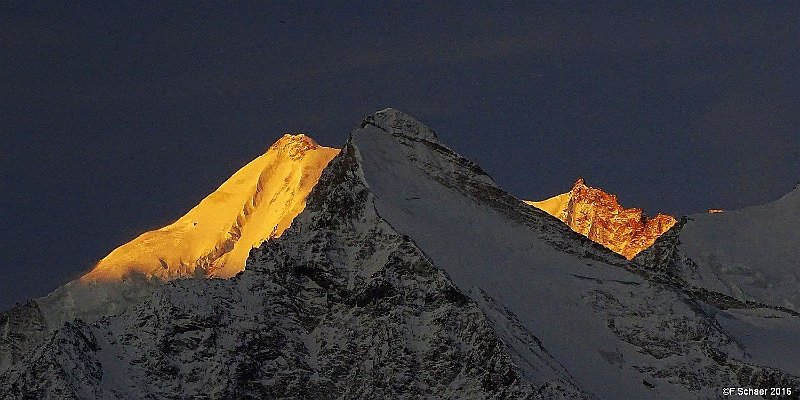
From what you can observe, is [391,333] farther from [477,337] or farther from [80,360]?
[80,360]

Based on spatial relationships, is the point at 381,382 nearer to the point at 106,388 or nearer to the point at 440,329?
the point at 440,329

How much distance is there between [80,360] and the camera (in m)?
200

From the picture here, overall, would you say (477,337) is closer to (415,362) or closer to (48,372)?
(415,362)

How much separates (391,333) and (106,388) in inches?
734

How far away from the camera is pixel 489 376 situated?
195 m

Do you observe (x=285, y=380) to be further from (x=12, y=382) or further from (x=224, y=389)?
(x=12, y=382)

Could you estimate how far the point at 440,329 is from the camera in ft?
651

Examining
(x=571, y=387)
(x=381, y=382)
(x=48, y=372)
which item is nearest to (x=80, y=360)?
(x=48, y=372)

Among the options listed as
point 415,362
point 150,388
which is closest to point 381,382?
point 415,362

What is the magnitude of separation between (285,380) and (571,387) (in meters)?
18.5

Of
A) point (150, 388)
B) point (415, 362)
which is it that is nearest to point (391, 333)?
point (415, 362)

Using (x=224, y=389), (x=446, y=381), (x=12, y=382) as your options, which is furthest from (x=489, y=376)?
(x=12, y=382)

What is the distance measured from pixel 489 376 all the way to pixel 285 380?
13.9 metres

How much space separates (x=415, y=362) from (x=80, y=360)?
21.8 meters
